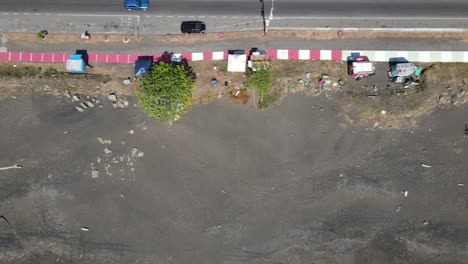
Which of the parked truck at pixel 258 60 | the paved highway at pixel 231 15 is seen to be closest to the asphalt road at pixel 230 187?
the parked truck at pixel 258 60

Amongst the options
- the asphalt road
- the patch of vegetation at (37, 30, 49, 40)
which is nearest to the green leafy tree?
the asphalt road

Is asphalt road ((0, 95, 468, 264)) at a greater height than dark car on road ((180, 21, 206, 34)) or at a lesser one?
lesser

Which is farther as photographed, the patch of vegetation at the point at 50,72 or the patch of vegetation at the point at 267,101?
the patch of vegetation at the point at 50,72

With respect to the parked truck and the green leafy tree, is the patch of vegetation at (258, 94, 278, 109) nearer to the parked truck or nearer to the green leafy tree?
the parked truck

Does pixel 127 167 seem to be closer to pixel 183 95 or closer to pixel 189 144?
pixel 189 144

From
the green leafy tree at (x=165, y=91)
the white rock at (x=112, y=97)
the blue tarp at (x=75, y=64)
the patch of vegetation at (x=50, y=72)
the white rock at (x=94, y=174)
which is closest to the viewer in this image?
the green leafy tree at (x=165, y=91)

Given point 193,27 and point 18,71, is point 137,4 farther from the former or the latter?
point 18,71

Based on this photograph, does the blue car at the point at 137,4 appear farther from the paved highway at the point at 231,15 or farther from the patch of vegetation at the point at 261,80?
the patch of vegetation at the point at 261,80
